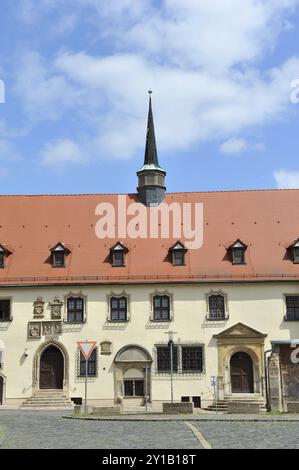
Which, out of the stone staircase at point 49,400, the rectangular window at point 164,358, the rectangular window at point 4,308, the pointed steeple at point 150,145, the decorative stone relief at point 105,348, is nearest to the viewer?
the stone staircase at point 49,400

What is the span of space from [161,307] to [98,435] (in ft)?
64.1

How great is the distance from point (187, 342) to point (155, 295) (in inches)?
120

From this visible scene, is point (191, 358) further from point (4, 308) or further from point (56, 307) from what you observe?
point (4, 308)

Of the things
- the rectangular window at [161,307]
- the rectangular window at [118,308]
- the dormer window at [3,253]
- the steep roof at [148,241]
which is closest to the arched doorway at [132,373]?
the rectangular window at [118,308]

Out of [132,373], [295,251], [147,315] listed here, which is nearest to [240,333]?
[147,315]

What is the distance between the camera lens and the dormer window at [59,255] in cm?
3619

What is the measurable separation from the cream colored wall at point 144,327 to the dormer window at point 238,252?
157cm

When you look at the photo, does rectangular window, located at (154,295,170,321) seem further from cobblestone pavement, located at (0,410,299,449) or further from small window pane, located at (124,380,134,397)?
cobblestone pavement, located at (0,410,299,449)

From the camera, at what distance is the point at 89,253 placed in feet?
121

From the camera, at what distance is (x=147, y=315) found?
35000 mm

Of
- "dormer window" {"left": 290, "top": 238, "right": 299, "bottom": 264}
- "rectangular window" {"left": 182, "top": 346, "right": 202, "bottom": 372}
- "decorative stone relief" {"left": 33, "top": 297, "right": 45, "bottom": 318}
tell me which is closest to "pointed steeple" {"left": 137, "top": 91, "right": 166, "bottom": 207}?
"dormer window" {"left": 290, "top": 238, "right": 299, "bottom": 264}

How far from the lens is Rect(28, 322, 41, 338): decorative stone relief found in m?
34.9

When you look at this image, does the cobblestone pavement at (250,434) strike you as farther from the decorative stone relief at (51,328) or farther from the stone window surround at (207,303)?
the decorative stone relief at (51,328)
